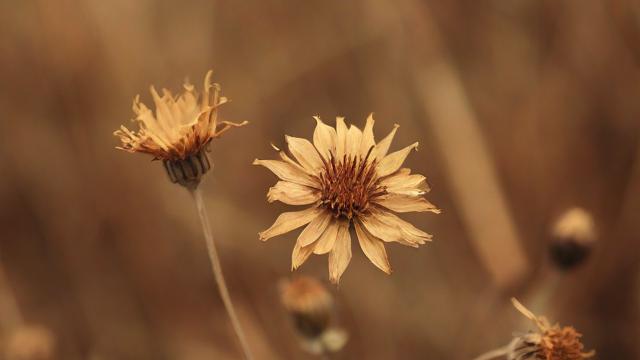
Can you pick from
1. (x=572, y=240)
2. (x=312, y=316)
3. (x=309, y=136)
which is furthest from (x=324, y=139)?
(x=309, y=136)

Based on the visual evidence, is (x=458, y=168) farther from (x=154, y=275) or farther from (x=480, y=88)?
(x=154, y=275)

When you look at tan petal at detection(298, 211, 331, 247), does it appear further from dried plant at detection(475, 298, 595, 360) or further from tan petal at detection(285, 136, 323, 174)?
dried plant at detection(475, 298, 595, 360)

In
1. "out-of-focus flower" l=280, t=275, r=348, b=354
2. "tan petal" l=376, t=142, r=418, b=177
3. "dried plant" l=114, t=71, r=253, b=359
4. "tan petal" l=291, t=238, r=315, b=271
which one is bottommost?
"out-of-focus flower" l=280, t=275, r=348, b=354

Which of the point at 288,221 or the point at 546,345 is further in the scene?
the point at 546,345

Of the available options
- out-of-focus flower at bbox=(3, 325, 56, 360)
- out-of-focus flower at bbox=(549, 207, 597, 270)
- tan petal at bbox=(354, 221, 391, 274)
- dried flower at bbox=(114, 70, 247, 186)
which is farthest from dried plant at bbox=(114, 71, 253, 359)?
out-of-focus flower at bbox=(549, 207, 597, 270)

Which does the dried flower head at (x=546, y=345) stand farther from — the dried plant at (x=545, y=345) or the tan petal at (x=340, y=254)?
the tan petal at (x=340, y=254)

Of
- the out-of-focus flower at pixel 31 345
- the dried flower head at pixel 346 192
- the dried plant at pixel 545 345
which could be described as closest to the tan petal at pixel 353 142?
the dried flower head at pixel 346 192

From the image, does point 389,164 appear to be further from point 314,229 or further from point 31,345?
point 31,345
